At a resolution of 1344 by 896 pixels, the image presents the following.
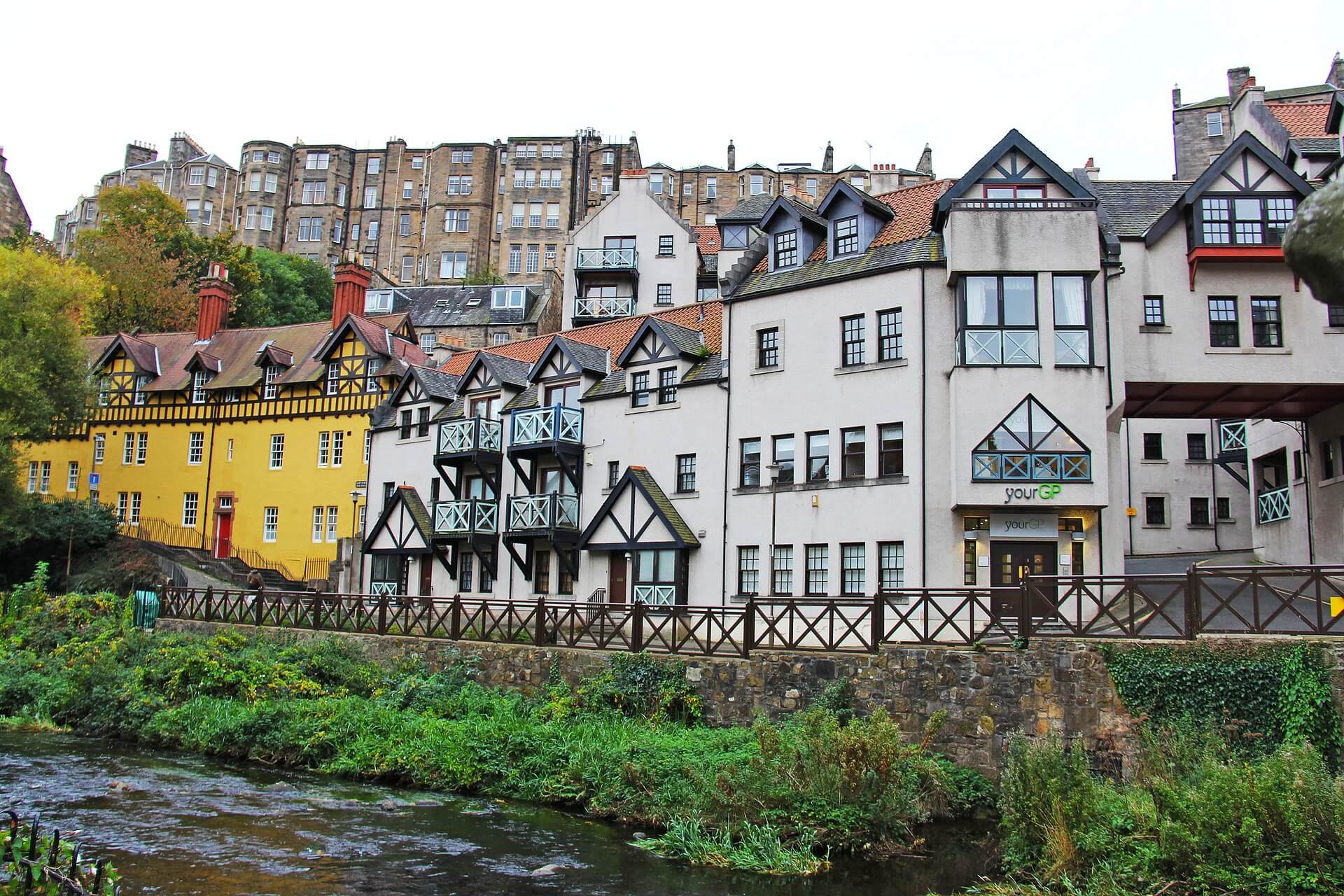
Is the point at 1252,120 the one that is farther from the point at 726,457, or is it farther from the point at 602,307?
the point at 602,307

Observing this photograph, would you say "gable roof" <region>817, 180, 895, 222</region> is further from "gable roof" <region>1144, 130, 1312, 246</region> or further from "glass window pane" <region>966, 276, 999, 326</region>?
"gable roof" <region>1144, 130, 1312, 246</region>

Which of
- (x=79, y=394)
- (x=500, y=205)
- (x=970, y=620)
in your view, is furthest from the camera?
(x=500, y=205)

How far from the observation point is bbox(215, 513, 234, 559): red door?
44.7 m

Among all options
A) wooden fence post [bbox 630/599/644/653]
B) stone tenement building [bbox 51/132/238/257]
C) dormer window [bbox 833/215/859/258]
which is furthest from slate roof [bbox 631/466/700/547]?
stone tenement building [bbox 51/132/238/257]

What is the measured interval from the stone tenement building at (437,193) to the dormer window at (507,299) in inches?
606

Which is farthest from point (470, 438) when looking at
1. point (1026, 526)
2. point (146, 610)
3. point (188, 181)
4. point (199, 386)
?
point (188, 181)

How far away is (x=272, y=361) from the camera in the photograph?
44.9 m

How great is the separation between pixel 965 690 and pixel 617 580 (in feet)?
44.9

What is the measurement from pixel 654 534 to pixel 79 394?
2752 centimetres

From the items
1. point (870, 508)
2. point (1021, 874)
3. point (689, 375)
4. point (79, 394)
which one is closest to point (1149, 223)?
point (870, 508)

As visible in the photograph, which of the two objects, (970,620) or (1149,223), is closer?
(970,620)

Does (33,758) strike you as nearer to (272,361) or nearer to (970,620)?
(970,620)

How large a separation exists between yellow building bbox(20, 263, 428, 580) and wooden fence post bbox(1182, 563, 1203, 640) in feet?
99.6

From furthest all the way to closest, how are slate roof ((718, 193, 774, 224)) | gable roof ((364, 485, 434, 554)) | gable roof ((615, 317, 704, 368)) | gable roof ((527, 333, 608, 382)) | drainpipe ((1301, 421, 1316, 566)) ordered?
slate roof ((718, 193, 774, 224)) → gable roof ((364, 485, 434, 554)) → gable roof ((527, 333, 608, 382)) → gable roof ((615, 317, 704, 368)) → drainpipe ((1301, 421, 1316, 566))
